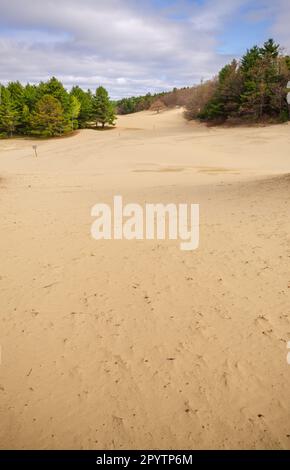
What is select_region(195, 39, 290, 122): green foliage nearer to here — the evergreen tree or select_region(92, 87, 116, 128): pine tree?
select_region(92, 87, 116, 128): pine tree

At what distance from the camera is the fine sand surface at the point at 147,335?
305 centimetres

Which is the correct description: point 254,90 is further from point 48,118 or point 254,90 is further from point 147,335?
point 147,335

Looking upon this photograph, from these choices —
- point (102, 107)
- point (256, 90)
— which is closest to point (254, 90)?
point (256, 90)

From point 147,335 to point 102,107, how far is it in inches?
1807

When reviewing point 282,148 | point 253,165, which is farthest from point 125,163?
point 282,148

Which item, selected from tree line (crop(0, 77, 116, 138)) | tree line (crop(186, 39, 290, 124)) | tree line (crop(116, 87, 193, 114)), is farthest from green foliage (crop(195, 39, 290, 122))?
tree line (crop(116, 87, 193, 114))

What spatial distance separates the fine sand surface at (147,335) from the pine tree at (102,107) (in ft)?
127

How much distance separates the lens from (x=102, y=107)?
4503 cm

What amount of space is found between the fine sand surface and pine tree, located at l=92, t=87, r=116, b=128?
3884 cm

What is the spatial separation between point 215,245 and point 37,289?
3.78 meters

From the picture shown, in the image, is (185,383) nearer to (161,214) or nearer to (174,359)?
(174,359)

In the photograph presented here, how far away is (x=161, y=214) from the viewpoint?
→ 9102mm

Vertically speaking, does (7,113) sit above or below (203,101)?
below

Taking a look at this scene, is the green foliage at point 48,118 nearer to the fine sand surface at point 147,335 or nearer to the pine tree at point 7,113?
the pine tree at point 7,113
